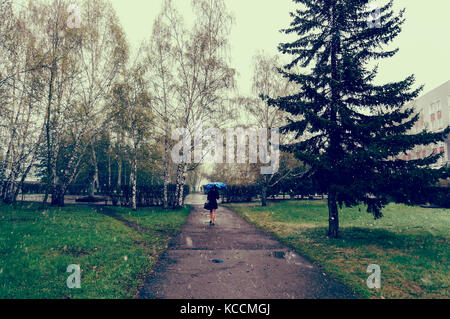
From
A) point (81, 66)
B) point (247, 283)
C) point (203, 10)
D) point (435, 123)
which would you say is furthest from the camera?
point (435, 123)

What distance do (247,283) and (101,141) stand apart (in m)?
35.9

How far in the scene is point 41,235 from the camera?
8445 mm

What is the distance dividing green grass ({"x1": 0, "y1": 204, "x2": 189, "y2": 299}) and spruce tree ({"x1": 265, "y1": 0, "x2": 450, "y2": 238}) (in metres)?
5.93

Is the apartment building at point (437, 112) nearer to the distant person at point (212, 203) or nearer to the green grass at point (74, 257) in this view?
the distant person at point (212, 203)

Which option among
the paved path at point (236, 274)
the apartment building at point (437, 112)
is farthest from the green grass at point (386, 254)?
the apartment building at point (437, 112)

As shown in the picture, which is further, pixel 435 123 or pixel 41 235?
pixel 435 123

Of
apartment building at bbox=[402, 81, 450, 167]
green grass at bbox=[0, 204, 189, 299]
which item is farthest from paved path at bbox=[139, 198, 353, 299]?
apartment building at bbox=[402, 81, 450, 167]

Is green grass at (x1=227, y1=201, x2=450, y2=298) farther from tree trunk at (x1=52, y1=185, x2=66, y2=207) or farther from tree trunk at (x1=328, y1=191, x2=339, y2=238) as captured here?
tree trunk at (x1=52, y1=185, x2=66, y2=207)

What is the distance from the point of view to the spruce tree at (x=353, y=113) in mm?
8633

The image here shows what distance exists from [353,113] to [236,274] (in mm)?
6908

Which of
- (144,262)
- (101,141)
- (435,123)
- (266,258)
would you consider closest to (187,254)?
(144,262)

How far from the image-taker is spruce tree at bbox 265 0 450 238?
863 cm

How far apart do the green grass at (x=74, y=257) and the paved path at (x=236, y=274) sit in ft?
1.68

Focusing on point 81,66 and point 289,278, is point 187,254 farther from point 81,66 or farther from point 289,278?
point 81,66
